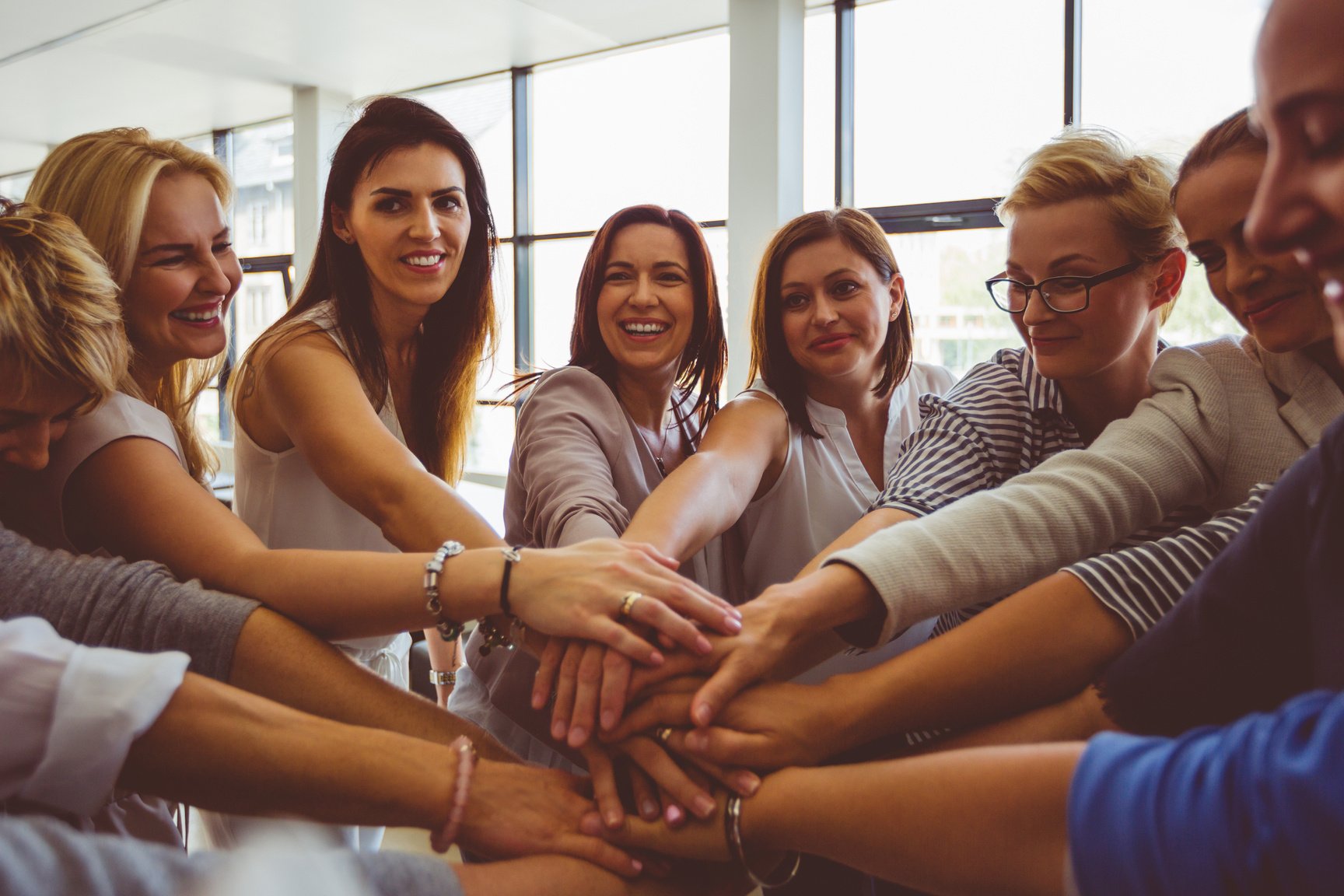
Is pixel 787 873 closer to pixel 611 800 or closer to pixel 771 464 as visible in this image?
pixel 611 800

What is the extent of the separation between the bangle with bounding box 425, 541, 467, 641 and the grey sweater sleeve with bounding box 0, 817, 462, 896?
0.56 m

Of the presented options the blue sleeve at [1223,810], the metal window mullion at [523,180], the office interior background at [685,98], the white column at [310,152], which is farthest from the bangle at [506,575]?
the white column at [310,152]

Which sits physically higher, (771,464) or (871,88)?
(871,88)

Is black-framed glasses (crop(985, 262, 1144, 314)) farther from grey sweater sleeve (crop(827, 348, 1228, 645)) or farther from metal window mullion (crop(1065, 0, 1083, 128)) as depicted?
metal window mullion (crop(1065, 0, 1083, 128))

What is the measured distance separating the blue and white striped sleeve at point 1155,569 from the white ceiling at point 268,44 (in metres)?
5.31

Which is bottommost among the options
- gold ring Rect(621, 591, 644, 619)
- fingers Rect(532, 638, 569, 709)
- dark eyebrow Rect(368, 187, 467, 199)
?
fingers Rect(532, 638, 569, 709)

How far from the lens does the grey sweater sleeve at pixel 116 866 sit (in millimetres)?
554

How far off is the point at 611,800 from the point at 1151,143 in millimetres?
1248

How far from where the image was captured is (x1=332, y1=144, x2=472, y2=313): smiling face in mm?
1882

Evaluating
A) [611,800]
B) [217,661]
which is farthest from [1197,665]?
[217,661]

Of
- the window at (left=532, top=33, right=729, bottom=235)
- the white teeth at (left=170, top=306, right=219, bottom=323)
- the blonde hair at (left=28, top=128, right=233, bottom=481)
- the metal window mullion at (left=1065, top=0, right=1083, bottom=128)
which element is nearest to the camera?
the blonde hair at (left=28, top=128, right=233, bottom=481)

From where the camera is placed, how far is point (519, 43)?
6.43 metres

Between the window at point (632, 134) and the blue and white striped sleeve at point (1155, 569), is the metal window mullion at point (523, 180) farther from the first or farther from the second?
the blue and white striped sleeve at point (1155, 569)

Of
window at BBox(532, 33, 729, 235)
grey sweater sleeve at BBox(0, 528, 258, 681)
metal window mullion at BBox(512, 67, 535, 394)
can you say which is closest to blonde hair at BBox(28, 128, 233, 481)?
grey sweater sleeve at BBox(0, 528, 258, 681)
